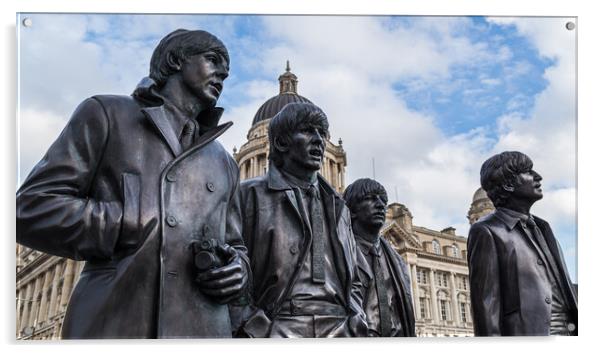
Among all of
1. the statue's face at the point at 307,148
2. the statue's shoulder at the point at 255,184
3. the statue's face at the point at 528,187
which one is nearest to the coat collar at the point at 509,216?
the statue's face at the point at 528,187

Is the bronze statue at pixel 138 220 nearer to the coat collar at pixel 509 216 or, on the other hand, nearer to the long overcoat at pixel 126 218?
the long overcoat at pixel 126 218

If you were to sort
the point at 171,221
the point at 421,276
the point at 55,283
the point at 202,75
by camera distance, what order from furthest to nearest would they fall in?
the point at 421,276
the point at 55,283
the point at 202,75
the point at 171,221

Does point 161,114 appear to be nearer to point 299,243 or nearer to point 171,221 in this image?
point 171,221

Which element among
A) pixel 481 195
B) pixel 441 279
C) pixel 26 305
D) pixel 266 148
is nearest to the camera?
pixel 26 305

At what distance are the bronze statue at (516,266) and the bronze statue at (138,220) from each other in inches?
85.5

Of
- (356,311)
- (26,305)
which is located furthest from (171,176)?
(26,305)

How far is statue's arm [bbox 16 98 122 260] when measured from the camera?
2.97 meters

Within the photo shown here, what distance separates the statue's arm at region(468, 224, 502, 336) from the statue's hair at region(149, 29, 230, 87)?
95.8 inches

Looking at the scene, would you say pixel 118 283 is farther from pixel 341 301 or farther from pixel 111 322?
pixel 341 301

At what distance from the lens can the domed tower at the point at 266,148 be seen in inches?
302

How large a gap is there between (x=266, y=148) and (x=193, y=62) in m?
4.16

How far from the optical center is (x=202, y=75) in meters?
3.57

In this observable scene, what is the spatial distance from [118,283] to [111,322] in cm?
16

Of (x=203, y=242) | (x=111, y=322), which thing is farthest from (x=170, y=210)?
(x=111, y=322)
